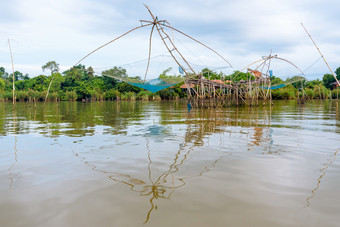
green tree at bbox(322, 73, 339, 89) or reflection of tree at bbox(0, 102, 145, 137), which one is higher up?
green tree at bbox(322, 73, 339, 89)

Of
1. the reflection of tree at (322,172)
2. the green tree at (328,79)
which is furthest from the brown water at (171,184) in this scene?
the green tree at (328,79)

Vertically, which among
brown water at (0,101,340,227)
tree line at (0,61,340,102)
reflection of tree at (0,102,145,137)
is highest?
tree line at (0,61,340,102)

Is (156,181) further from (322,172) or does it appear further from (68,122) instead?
(68,122)

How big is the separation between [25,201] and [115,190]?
0.71 meters

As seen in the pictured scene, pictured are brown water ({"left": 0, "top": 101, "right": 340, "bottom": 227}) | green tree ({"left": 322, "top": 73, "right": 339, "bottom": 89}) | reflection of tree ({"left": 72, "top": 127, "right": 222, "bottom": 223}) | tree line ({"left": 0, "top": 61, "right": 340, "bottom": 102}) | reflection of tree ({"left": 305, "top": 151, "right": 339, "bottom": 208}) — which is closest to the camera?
brown water ({"left": 0, "top": 101, "right": 340, "bottom": 227})

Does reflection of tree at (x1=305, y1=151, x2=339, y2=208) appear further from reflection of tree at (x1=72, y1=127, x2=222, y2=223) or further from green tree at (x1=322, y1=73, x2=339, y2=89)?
green tree at (x1=322, y1=73, x2=339, y2=89)

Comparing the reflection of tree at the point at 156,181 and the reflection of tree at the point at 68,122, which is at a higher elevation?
the reflection of tree at the point at 68,122

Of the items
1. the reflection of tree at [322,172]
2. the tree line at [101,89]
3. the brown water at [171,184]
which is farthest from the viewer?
the tree line at [101,89]

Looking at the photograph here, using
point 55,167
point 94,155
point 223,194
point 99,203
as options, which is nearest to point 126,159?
point 94,155

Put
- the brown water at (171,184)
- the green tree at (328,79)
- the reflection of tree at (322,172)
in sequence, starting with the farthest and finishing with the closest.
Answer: the green tree at (328,79) → the reflection of tree at (322,172) → the brown water at (171,184)

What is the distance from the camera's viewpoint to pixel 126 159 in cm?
339

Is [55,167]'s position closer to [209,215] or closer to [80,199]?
[80,199]

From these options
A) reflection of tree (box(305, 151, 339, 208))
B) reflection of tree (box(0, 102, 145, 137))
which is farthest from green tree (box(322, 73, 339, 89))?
reflection of tree (box(305, 151, 339, 208))

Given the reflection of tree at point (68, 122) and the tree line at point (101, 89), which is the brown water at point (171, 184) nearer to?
the reflection of tree at point (68, 122)
